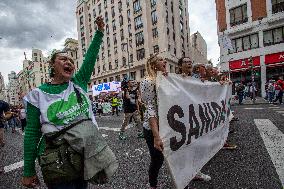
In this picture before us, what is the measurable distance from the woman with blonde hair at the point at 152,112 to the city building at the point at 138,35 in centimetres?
3645

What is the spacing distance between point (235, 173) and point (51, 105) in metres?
3.20

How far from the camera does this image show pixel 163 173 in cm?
443

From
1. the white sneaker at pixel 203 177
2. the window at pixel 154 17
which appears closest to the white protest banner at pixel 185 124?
the white sneaker at pixel 203 177

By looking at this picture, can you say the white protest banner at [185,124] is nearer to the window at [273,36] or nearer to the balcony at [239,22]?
the window at [273,36]

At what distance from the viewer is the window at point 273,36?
27.2 metres

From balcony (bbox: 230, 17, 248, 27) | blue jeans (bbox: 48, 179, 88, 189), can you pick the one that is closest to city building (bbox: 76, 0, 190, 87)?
balcony (bbox: 230, 17, 248, 27)

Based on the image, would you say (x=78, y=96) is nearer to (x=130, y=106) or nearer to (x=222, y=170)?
(x=222, y=170)

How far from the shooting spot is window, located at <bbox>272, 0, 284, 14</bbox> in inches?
1062

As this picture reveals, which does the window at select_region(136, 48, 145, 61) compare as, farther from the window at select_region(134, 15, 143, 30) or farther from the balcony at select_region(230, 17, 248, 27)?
the balcony at select_region(230, 17, 248, 27)

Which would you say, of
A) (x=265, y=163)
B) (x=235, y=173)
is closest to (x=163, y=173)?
(x=235, y=173)

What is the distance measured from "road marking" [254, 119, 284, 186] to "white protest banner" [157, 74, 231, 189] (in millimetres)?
1060

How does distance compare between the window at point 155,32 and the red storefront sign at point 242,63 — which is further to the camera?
the window at point 155,32

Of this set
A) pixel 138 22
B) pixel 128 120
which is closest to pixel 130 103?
pixel 128 120

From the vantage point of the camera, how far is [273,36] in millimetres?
27625
